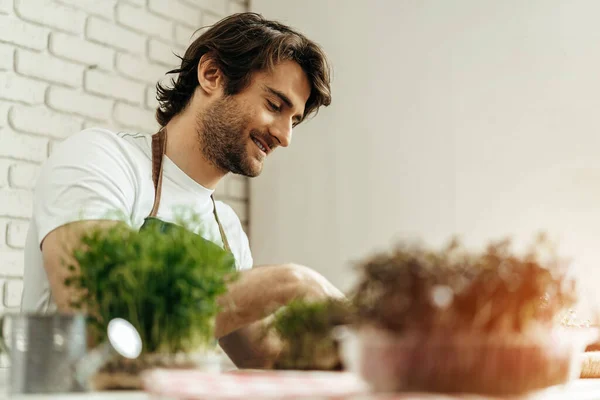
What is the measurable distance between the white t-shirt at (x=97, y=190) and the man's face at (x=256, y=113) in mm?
159

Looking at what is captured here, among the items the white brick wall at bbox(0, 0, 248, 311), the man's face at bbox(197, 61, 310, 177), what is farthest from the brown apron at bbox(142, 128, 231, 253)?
the white brick wall at bbox(0, 0, 248, 311)

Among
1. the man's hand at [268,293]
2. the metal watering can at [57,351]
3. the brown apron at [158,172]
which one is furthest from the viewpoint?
the brown apron at [158,172]

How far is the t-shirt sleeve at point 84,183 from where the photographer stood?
1.36 meters

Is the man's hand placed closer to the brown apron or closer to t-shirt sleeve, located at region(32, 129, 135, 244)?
t-shirt sleeve, located at region(32, 129, 135, 244)

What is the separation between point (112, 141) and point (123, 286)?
36.8 inches

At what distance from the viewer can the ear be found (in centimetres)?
212

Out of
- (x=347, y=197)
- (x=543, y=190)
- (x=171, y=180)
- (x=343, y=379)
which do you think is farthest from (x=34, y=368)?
(x=347, y=197)

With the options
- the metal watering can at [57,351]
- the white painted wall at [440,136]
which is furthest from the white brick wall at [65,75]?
the metal watering can at [57,351]

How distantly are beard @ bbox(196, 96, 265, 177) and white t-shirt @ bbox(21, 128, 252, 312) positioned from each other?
0.33ft

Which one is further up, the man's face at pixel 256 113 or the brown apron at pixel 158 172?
the man's face at pixel 256 113

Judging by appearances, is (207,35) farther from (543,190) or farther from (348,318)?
(348,318)

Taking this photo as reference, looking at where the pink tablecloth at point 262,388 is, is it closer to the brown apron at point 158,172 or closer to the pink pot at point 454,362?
the pink pot at point 454,362

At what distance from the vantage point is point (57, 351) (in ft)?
2.65

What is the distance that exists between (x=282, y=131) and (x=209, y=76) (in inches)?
10.4
